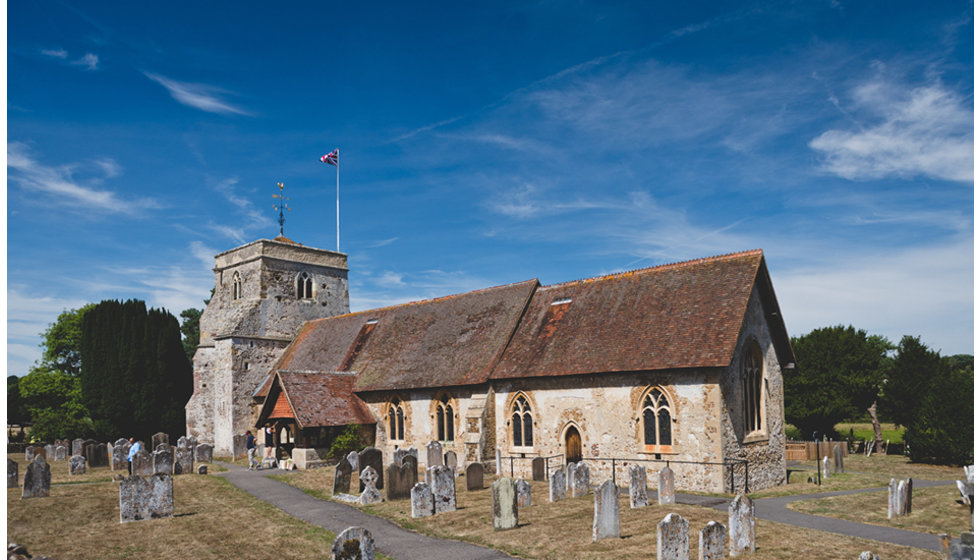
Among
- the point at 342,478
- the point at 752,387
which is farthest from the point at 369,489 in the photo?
the point at 752,387

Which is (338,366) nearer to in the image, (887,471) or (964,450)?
(887,471)

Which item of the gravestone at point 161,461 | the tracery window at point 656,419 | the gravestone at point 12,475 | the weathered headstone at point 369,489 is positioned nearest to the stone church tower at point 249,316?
the gravestone at point 161,461

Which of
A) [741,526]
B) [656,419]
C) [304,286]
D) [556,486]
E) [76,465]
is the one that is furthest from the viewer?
[304,286]

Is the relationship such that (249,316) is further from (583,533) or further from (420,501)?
(583,533)

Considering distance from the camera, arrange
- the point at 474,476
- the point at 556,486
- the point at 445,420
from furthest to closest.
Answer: the point at 445,420 < the point at 474,476 < the point at 556,486

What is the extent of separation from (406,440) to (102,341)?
25145 mm

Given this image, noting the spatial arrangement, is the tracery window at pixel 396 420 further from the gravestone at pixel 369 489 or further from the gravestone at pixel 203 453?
the gravestone at pixel 369 489

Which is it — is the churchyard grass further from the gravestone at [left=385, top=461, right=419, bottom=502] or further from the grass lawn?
Result: the gravestone at [left=385, top=461, right=419, bottom=502]

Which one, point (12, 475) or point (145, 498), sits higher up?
point (145, 498)

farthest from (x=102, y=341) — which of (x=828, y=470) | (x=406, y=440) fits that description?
(x=828, y=470)

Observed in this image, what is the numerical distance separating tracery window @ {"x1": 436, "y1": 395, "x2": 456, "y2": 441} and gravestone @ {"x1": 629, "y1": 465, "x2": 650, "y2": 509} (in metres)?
11.6

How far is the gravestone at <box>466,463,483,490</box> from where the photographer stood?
21.8 meters

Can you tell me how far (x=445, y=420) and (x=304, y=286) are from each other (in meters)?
17.2

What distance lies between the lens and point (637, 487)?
1844 cm
